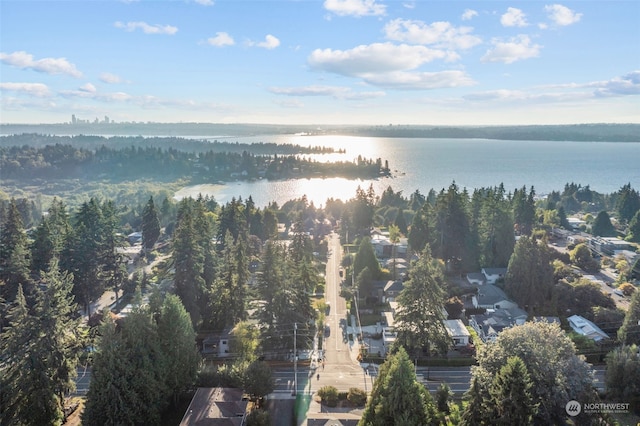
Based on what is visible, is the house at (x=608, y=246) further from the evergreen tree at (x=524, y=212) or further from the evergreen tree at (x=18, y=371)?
the evergreen tree at (x=18, y=371)

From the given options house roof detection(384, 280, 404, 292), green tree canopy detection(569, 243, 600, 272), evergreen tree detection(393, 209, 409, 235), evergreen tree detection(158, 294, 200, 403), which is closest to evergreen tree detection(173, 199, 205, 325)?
evergreen tree detection(158, 294, 200, 403)

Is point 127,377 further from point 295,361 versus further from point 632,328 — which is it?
point 632,328

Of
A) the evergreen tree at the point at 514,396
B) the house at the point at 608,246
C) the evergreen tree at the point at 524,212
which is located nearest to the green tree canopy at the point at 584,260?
the house at the point at 608,246

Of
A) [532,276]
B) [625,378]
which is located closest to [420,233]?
[532,276]

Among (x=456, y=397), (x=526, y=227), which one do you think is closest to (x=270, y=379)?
(x=456, y=397)

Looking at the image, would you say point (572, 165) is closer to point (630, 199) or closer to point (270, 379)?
point (630, 199)

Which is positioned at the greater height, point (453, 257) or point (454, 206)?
point (454, 206)
